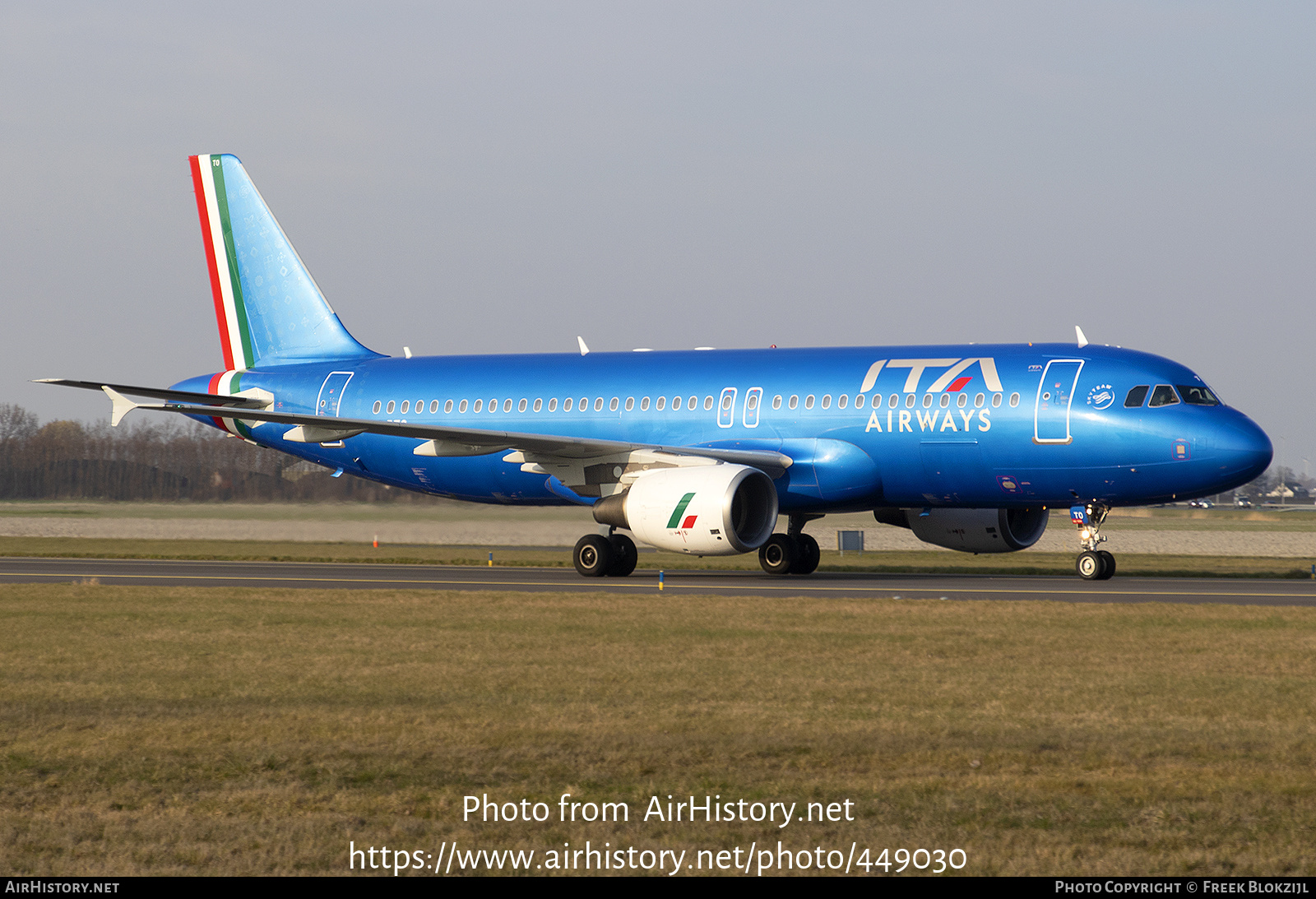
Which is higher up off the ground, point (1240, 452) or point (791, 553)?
point (1240, 452)

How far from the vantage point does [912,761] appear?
8.16 metres

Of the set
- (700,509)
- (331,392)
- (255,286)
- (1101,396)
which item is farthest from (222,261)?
(1101,396)

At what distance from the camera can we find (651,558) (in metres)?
33.1

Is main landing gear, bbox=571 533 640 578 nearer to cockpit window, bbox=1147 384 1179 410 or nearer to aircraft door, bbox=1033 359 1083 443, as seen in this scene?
aircraft door, bbox=1033 359 1083 443

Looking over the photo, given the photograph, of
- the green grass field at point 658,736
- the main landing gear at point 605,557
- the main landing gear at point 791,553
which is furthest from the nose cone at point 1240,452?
the main landing gear at point 605,557

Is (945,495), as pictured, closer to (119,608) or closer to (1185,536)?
(119,608)

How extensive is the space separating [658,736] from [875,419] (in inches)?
637

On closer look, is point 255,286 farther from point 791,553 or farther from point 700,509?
point 700,509

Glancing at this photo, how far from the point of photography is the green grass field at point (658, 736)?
21.0 ft

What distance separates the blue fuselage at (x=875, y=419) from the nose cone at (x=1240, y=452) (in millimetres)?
28

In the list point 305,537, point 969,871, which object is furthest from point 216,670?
point 305,537

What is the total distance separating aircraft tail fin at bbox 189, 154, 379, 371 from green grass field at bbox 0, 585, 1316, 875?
16814mm

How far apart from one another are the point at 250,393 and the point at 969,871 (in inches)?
1093

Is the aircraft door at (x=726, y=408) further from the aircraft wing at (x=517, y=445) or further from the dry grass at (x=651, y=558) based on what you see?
the dry grass at (x=651, y=558)
